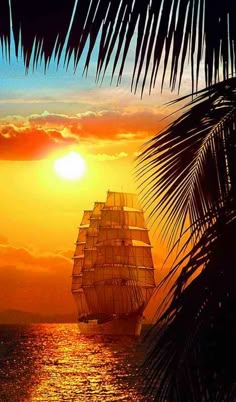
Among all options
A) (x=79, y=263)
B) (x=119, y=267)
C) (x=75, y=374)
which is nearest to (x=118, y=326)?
(x=79, y=263)

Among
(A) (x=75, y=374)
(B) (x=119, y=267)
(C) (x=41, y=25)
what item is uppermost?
(B) (x=119, y=267)

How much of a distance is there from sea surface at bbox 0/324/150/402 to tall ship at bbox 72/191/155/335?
23.0 ft

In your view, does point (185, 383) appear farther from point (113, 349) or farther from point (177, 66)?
point (113, 349)

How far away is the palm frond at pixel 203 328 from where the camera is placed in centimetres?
292

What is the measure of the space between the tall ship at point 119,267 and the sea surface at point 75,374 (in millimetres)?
7006

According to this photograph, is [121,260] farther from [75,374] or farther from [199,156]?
[199,156]

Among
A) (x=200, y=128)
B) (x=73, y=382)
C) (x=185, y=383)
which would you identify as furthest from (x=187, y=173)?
(x=73, y=382)

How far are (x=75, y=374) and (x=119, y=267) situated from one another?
20578 mm

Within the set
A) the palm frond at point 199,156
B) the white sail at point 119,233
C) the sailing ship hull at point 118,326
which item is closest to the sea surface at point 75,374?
the sailing ship hull at point 118,326

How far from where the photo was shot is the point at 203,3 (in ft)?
8.25

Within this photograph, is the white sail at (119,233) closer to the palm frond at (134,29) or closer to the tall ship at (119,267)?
the tall ship at (119,267)

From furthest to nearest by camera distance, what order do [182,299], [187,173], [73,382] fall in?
[73,382]
[187,173]
[182,299]

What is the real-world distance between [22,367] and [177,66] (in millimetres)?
103861

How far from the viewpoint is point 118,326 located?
119312 mm
